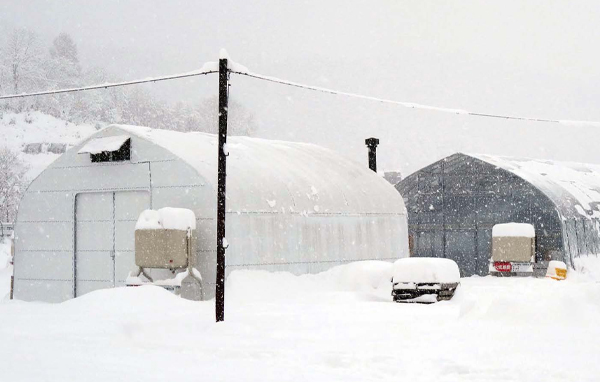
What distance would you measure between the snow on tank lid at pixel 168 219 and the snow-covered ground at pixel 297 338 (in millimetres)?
1597

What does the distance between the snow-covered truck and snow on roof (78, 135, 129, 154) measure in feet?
46.1

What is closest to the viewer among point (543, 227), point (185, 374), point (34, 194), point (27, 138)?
point (185, 374)

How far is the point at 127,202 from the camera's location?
2128 cm

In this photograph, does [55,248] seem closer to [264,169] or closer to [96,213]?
[96,213]

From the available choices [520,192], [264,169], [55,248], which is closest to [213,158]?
[264,169]

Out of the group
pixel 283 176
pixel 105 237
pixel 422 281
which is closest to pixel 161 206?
pixel 105 237

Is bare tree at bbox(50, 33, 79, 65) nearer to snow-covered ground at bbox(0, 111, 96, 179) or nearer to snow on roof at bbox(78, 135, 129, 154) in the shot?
snow-covered ground at bbox(0, 111, 96, 179)

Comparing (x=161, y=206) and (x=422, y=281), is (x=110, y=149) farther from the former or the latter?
(x=422, y=281)

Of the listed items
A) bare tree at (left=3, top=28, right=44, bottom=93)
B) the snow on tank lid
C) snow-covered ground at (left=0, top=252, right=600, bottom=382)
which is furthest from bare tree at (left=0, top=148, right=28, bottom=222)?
bare tree at (left=3, top=28, right=44, bottom=93)

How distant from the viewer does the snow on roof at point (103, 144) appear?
2106 centimetres

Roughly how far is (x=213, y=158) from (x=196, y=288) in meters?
3.87

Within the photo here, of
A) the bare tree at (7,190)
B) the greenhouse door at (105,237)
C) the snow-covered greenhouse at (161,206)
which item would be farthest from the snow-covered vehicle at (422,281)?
the bare tree at (7,190)

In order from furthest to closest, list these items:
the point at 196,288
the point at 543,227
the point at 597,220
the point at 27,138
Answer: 1. the point at 27,138
2. the point at 597,220
3. the point at 543,227
4. the point at 196,288

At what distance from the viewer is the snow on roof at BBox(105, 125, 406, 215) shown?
68.2 feet
